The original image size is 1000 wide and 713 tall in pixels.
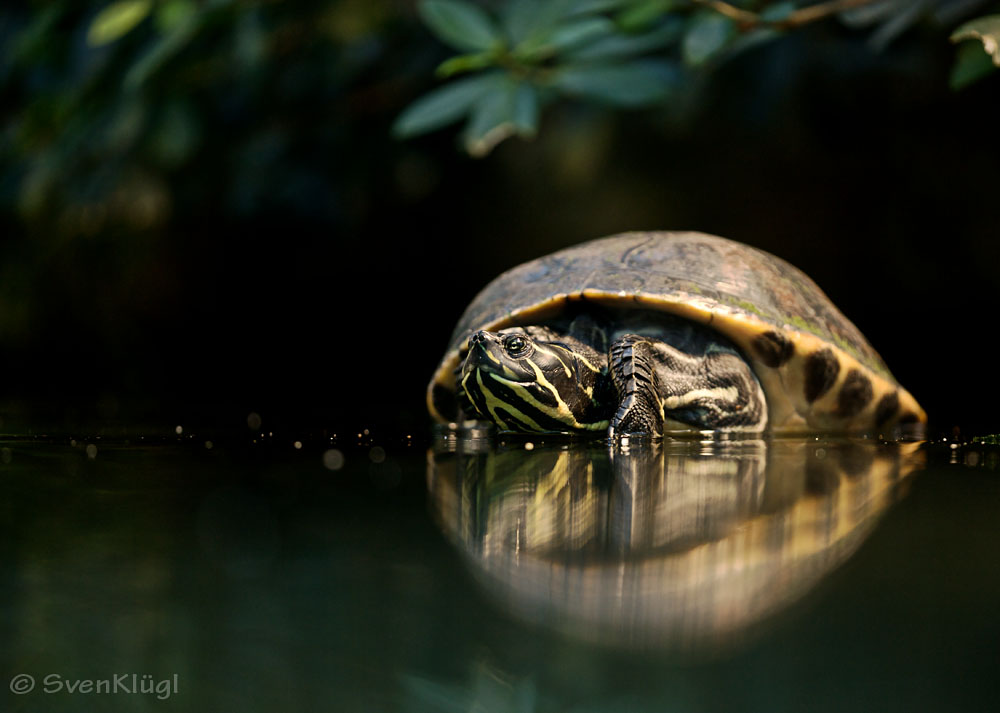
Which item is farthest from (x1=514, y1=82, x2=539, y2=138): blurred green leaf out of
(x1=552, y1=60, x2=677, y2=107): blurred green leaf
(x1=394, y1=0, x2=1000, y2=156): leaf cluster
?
(x1=552, y1=60, x2=677, y2=107): blurred green leaf

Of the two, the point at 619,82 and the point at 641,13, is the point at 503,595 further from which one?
the point at 619,82

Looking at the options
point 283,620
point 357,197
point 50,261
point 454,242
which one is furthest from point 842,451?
point 50,261

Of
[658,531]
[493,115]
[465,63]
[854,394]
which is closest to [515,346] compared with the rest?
[493,115]

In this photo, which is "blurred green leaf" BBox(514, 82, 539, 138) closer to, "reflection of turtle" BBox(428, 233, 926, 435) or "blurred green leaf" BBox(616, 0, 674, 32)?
"blurred green leaf" BBox(616, 0, 674, 32)

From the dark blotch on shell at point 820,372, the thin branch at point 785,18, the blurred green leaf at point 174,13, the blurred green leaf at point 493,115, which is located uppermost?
the blurred green leaf at point 174,13

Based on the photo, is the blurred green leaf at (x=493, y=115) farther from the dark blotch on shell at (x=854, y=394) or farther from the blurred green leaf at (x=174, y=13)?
the dark blotch on shell at (x=854, y=394)

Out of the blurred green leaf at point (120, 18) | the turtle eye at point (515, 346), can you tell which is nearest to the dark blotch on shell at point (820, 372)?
the turtle eye at point (515, 346)

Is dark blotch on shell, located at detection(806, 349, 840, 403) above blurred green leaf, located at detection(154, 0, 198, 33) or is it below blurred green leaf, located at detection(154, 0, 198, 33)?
below
